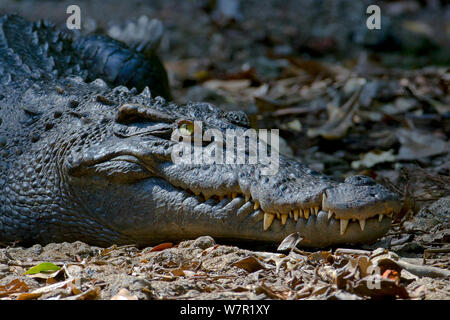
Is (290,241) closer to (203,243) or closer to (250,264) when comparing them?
(250,264)

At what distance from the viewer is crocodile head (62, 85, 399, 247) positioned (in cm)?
Result: 292

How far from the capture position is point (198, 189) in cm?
318

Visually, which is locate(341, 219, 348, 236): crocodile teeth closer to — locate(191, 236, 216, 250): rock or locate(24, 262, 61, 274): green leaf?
locate(191, 236, 216, 250): rock

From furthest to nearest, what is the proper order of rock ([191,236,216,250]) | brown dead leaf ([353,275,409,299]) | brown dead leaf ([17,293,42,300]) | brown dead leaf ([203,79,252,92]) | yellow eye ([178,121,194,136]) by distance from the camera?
brown dead leaf ([203,79,252,92]), yellow eye ([178,121,194,136]), rock ([191,236,216,250]), brown dead leaf ([17,293,42,300]), brown dead leaf ([353,275,409,299])

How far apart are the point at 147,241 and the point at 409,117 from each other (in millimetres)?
3499

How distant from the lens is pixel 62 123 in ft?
12.5

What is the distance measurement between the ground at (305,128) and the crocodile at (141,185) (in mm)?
114

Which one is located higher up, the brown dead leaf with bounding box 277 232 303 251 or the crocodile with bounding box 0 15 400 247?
the crocodile with bounding box 0 15 400 247

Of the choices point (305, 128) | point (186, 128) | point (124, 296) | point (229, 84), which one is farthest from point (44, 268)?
point (229, 84)

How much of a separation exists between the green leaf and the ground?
0.14 ft

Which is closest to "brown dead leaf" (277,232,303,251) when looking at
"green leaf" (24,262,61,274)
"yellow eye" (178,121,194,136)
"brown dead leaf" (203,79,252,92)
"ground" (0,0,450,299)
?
"ground" (0,0,450,299)

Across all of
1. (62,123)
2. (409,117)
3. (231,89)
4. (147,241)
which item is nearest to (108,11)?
(231,89)
